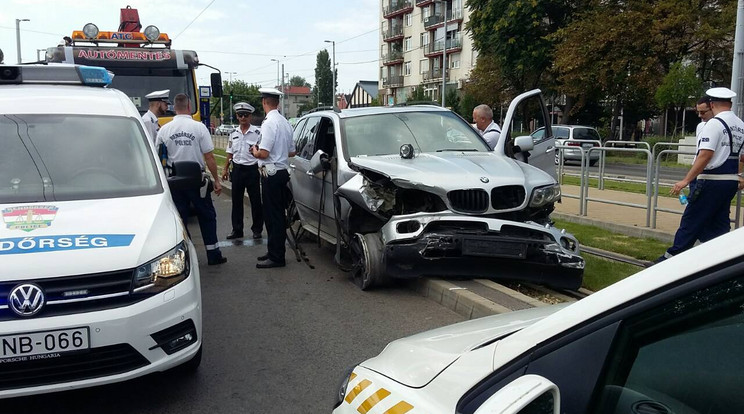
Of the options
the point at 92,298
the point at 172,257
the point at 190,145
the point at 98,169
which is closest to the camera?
the point at 92,298

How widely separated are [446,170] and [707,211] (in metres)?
2.67

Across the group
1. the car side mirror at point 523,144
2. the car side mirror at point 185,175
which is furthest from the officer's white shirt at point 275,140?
the car side mirror at point 523,144

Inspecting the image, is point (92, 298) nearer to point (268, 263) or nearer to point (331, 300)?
point (331, 300)

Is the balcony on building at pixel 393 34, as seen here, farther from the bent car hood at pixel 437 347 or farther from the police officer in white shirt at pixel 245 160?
the bent car hood at pixel 437 347

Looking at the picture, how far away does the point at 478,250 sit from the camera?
5629 mm

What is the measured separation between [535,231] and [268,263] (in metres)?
3.21

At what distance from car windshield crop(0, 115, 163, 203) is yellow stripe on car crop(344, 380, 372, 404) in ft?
8.87

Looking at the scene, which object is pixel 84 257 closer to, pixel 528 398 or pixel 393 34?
pixel 528 398

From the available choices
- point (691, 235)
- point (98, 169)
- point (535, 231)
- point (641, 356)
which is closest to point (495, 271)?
point (535, 231)

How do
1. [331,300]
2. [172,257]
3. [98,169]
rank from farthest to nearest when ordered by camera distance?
1. [331,300]
2. [98,169]
3. [172,257]

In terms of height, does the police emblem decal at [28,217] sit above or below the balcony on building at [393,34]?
below

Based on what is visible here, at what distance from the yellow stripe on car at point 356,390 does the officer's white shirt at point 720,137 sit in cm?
535

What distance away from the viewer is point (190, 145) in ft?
24.1

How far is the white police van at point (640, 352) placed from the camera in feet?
4.42
